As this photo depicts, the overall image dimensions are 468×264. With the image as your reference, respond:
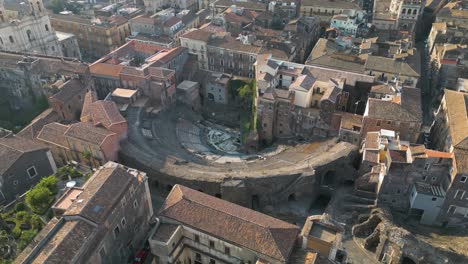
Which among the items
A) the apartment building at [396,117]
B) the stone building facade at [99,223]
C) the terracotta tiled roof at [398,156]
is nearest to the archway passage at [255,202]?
the stone building facade at [99,223]

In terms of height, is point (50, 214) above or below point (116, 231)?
above

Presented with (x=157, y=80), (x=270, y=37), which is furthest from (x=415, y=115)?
(x=157, y=80)

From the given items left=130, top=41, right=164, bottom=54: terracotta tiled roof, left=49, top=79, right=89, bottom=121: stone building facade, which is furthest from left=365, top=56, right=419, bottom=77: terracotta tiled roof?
left=49, top=79, right=89, bottom=121: stone building facade

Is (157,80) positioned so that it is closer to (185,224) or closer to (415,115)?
(185,224)

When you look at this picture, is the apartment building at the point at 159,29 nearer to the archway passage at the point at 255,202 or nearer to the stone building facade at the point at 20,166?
the stone building facade at the point at 20,166

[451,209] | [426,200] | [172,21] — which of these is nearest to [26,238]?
[426,200]

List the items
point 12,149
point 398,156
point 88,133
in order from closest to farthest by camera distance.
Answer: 1. point 12,149
2. point 398,156
3. point 88,133

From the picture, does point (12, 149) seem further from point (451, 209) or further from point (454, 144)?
point (454, 144)

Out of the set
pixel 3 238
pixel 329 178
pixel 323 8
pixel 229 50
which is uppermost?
pixel 323 8
